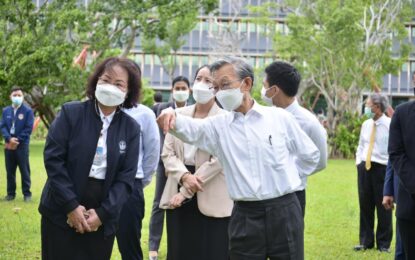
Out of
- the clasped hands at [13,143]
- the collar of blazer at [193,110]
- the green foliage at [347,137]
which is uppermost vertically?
the collar of blazer at [193,110]

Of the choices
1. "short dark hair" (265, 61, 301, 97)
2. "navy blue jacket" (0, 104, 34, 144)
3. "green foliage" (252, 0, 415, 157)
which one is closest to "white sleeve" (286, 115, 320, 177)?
"short dark hair" (265, 61, 301, 97)

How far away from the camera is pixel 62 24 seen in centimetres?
2480

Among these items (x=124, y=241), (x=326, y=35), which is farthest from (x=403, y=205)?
(x=326, y=35)

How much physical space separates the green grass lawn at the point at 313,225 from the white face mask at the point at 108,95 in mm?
3834

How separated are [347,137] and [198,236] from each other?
26.8 metres

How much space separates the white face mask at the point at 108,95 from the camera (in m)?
4.68

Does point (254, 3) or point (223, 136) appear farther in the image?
point (254, 3)

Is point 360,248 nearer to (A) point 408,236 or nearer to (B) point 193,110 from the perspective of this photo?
(A) point 408,236

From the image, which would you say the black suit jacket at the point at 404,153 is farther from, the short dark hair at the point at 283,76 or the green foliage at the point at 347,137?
the green foliage at the point at 347,137

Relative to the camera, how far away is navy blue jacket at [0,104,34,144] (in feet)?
43.0

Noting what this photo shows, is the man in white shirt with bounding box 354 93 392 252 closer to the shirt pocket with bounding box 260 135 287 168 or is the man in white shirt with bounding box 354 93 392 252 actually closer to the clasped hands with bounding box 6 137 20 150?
the shirt pocket with bounding box 260 135 287 168

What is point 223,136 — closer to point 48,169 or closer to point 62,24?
point 48,169

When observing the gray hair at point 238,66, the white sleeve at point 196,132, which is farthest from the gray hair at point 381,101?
the white sleeve at point 196,132

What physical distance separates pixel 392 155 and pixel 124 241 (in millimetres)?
2420
